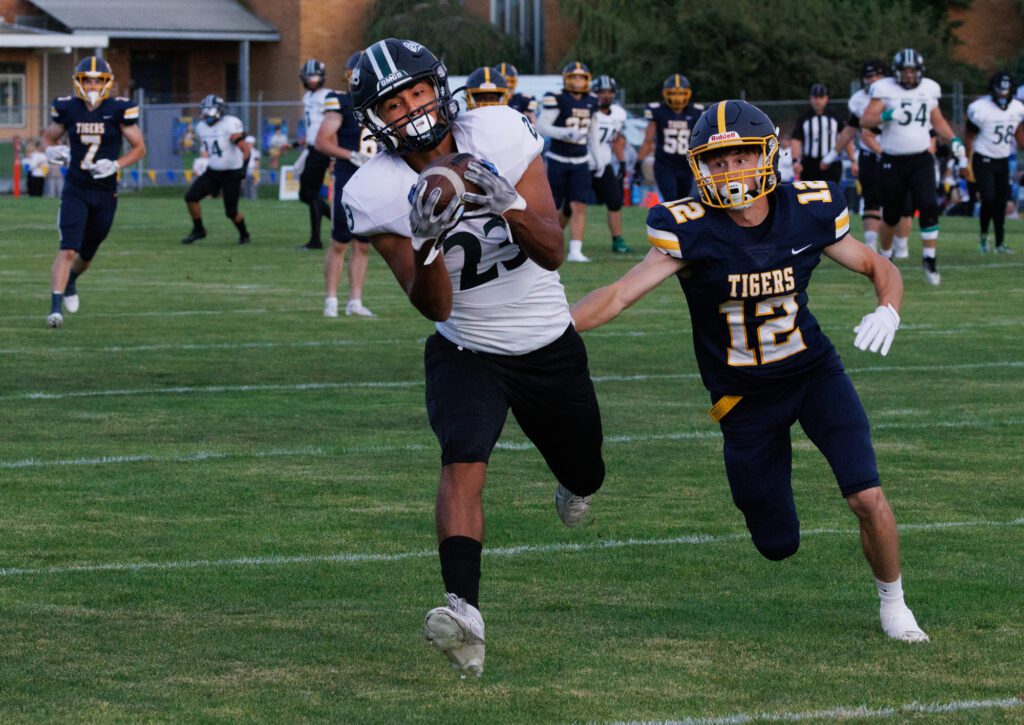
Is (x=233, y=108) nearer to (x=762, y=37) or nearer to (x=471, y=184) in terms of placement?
(x=762, y=37)

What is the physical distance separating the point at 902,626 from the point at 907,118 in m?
10.7

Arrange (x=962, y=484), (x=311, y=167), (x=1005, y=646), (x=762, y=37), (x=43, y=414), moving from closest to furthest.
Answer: (x=1005, y=646) < (x=962, y=484) < (x=43, y=414) < (x=311, y=167) < (x=762, y=37)

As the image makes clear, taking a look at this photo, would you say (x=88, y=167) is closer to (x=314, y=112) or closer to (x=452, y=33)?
(x=314, y=112)

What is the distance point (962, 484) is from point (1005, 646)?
7.75 feet

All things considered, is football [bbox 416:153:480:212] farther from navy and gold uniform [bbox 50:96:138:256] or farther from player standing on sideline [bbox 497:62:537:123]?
player standing on sideline [bbox 497:62:537:123]

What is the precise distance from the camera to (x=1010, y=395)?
9.42 meters

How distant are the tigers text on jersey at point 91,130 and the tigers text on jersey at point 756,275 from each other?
796 centimetres

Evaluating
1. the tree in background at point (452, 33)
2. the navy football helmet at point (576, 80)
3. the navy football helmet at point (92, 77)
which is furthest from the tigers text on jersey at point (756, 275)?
the tree in background at point (452, 33)

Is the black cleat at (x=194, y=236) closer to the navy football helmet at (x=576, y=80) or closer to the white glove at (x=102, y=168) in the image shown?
the navy football helmet at (x=576, y=80)

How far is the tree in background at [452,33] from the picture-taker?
46.2 meters

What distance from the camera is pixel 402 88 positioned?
4863 mm

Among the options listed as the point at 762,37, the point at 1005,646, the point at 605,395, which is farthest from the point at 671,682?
the point at 762,37

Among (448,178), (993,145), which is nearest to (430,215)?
(448,178)

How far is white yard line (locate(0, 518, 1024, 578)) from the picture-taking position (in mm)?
5805
